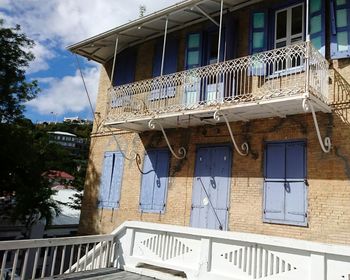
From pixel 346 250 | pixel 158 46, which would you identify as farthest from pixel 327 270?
pixel 158 46

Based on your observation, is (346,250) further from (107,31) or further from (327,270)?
(107,31)

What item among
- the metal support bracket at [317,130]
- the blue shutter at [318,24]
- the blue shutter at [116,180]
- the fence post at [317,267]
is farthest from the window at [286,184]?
the blue shutter at [116,180]

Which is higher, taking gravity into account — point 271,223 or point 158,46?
point 158,46

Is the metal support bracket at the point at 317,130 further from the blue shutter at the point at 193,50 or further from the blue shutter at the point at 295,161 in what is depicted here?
the blue shutter at the point at 193,50

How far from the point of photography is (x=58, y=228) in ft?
74.1

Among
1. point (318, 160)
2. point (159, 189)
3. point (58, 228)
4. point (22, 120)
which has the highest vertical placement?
point (22, 120)

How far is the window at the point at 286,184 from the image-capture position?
8.60 meters

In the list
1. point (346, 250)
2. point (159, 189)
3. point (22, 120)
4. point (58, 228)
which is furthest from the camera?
point (58, 228)

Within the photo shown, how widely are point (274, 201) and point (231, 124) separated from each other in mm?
2562

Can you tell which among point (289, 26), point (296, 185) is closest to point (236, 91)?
point (289, 26)

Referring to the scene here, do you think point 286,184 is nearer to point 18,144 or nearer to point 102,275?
point 102,275

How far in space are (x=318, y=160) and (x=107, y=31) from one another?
27.3 ft

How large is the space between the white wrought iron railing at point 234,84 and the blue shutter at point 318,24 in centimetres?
55

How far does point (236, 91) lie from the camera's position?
10383mm
